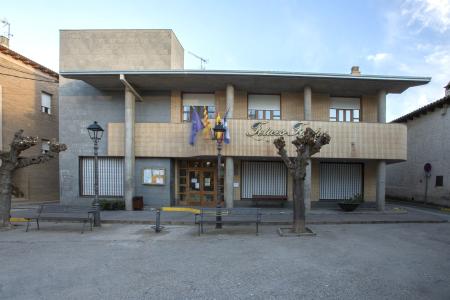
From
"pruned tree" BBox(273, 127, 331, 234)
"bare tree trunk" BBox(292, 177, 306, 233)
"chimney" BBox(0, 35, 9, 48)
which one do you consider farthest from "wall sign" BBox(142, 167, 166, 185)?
"chimney" BBox(0, 35, 9, 48)

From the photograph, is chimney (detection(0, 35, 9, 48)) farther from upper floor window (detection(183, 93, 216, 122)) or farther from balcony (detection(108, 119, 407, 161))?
balcony (detection(108, 119, 407, 161))

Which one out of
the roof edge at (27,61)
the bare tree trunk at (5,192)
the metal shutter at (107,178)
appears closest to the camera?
the bare tree trunk at (5,192)

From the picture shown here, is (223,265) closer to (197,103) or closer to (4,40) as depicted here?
(197,103)

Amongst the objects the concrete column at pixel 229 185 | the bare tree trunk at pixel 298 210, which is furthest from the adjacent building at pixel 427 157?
the concrete column at pixel 229 185

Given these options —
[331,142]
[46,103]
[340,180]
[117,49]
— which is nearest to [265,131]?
[331,142]

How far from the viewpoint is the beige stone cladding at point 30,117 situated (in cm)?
1611

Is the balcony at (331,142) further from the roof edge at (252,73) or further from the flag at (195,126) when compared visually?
the roof edge at (252,73)

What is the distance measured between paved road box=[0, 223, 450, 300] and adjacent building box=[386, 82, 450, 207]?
981cm

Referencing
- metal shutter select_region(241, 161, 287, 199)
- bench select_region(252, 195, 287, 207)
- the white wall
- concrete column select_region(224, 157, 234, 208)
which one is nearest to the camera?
concrete column select_region(224, 157, 234, 208)

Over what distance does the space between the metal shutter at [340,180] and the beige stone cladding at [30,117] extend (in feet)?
59.8

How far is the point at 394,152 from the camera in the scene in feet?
42.4

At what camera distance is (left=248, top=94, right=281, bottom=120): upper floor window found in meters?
14.5

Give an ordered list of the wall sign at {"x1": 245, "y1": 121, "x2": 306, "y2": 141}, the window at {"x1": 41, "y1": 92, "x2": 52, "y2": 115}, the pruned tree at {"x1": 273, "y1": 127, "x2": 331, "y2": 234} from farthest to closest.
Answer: the window at {"x1": 41, "y1": 92, "x2": 52, "y2": 115}, the wall sign at {"x1": 245, "y1": 121, "x2": 306, "y2": 141}, the pruned tree at {"x1": 273, "y1": 127, "x2": 331, "y2": 234}

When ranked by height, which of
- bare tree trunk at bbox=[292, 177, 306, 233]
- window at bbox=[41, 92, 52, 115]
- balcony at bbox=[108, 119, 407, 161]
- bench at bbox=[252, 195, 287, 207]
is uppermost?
window at bbox=[41, 92, 52, 115]
